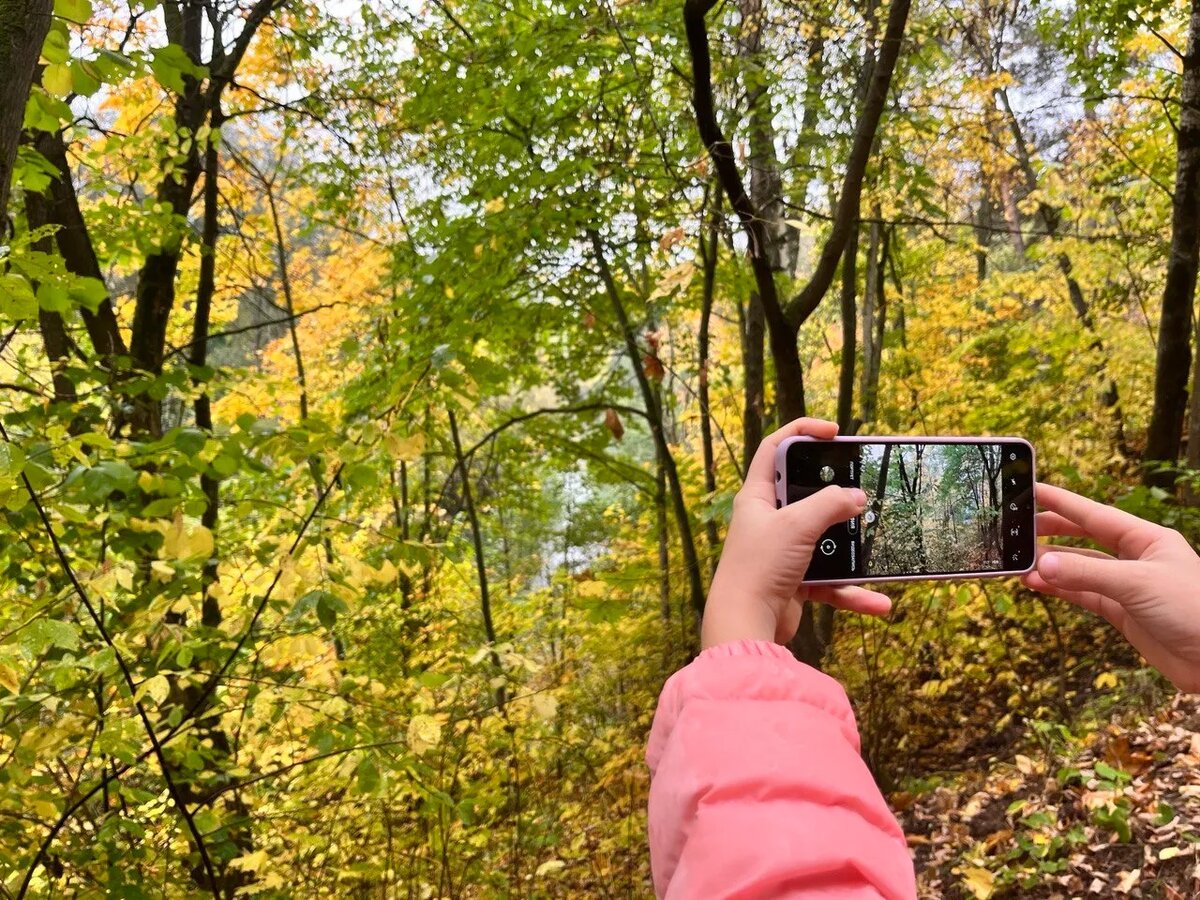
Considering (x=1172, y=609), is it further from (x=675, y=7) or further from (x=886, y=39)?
(x=675, y=7)

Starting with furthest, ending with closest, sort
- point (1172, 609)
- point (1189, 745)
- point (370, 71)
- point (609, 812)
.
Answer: point (370, 71) < point (609, 812) < point (1189, 745) < point (1172, 609)

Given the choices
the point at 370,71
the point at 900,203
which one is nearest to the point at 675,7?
the point at 900,203

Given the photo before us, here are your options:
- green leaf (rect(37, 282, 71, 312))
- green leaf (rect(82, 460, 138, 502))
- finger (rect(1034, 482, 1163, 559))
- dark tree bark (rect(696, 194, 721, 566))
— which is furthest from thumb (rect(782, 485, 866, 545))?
dark tree bark (rect(696, 194, 721, 566))

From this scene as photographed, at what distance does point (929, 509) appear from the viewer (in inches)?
57.2

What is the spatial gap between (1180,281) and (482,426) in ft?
17.1

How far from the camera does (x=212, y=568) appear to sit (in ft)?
9.21

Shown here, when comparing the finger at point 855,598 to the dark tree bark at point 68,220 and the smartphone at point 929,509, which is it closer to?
the smartphone at point 929,509

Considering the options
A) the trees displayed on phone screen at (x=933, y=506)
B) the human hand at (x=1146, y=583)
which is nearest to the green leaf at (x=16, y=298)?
the trees displayed on phone screen at (x=933, y=506)

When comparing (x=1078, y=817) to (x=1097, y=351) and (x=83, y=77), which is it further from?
(x=1097, y=351)

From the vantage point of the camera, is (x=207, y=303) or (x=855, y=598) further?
(x=207, y=303)

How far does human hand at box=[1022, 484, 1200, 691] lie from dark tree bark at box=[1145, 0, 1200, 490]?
14.6 feet

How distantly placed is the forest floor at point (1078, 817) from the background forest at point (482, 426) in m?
0.03

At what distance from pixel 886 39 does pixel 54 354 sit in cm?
411

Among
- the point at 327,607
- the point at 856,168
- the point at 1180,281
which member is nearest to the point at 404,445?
the point at 327,607
